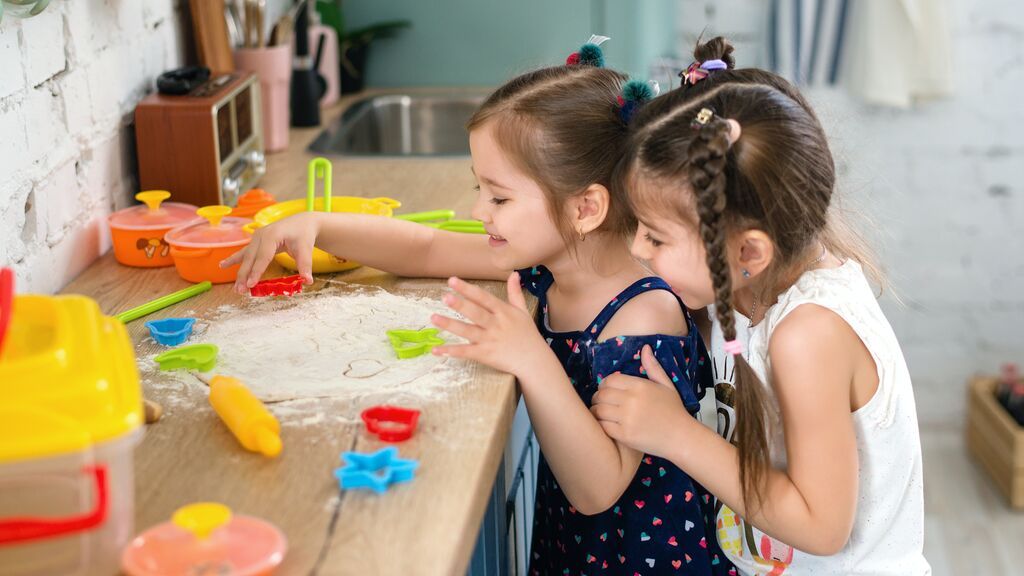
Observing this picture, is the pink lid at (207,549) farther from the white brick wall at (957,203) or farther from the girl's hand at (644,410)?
the white brick wall at (957,203)

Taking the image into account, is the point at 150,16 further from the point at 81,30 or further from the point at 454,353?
the point at 454,353

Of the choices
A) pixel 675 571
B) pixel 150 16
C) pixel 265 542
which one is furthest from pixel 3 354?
pixel 150 16

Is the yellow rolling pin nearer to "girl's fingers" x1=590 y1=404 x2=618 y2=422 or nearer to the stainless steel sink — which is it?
"girl's fingers" x1=590 y1=404 x2=618 y2=422

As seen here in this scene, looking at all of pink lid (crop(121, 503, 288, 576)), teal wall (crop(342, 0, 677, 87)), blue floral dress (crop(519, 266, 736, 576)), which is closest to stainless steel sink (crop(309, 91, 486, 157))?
teal wall (crop(342, 0, 677, 87))

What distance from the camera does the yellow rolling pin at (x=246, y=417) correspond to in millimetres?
938

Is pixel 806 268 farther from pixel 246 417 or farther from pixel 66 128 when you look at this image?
pixel 66 128

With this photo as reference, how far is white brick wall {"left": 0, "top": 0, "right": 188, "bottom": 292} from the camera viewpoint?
4.32 ft

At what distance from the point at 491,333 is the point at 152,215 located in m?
0.64

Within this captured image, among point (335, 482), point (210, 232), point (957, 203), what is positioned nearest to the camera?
point (335, 482)

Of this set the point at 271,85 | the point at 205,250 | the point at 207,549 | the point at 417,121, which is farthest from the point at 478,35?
the point at 207,549

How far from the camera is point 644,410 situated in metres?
1.15

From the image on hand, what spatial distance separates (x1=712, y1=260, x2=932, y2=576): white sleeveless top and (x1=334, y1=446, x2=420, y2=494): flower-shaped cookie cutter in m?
0.42

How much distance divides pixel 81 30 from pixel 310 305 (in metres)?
0.54

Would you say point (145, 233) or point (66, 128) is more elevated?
point (66, 128)
